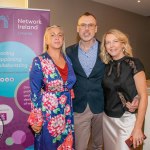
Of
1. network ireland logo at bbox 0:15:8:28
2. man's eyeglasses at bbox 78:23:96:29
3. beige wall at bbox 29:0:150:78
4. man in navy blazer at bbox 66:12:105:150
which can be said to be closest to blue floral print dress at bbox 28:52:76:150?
man in navy blazer at bbox 66:12:105:150

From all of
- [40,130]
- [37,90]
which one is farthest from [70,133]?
[37,90]

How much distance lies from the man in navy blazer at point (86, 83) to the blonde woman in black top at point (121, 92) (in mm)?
235

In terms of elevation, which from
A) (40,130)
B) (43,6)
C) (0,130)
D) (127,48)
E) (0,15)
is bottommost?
(0,130)

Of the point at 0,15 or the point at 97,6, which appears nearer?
the point at 0,15

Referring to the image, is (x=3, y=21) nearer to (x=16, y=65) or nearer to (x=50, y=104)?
(x=16, y=65)

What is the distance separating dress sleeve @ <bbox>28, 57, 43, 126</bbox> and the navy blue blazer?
0.39m

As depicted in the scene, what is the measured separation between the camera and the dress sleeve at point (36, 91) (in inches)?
81.3

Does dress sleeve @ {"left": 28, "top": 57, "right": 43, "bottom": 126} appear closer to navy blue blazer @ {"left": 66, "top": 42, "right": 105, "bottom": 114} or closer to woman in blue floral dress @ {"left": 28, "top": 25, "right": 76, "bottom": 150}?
woman in blue floral dress @ {"left": 28, "top": 25, "right": 76, "bottom": 150}

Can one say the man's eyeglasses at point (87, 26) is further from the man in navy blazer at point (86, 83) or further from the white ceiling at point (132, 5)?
the white ceiling at point (132, 5)

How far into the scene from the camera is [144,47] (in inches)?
362

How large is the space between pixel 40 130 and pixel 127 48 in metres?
1.06

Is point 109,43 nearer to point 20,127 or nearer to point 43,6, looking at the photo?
point 20,127

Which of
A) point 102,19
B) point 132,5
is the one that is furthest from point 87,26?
point 132,5

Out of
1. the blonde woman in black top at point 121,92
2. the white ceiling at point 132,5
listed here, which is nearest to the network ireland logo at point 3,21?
the blonde woman in black top at point 121,92
